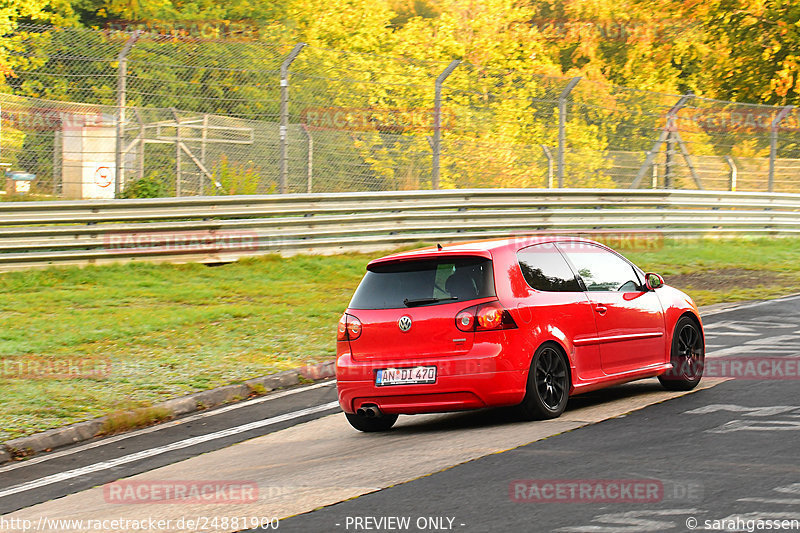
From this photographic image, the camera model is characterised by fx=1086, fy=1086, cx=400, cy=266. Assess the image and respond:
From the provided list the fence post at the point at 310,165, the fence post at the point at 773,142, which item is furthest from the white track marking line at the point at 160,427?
the fence post at the point at 773,142

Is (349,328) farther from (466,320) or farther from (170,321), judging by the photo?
(170,321)

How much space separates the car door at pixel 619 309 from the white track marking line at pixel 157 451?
2.43 meters

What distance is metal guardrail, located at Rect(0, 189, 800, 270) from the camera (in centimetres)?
1616

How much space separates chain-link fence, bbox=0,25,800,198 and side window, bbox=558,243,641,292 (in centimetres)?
913

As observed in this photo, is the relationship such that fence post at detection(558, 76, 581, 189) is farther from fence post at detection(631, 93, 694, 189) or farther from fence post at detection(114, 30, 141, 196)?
fence post at detection(114, 30, 141, 196)

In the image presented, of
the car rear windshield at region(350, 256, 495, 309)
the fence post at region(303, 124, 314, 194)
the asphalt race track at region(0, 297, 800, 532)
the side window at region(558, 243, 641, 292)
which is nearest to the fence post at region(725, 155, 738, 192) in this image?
the fence post at region(303, 124, 314, 194)

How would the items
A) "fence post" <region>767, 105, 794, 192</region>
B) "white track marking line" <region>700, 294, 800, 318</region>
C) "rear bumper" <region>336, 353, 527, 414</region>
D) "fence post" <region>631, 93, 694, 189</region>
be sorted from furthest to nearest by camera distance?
"fence post" <region>767, 105, 794, 192</region> → "fence post" <region>631, 93, 694, 189</region> → "white track marking line" <region>700, 294, 800, 318</region> → "rear bumper" <region>336, 353, 527, 414</region>

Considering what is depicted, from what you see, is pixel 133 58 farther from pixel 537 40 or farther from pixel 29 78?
pixel 537 40

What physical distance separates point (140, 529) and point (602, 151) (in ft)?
63.2

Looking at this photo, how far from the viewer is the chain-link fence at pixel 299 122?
16422mm

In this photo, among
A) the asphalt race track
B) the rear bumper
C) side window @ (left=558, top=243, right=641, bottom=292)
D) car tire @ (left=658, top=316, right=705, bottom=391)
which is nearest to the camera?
the asphalt race track

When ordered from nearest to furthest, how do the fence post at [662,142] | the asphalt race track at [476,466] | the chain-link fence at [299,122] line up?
1. the asphalt race track at [476,466]
2. the chain-link fence at [299,122]
3. the fence post at [662,142]

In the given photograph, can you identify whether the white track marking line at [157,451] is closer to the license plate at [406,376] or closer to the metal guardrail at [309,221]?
the license plate at [406,376]

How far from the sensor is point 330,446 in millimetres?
8031
